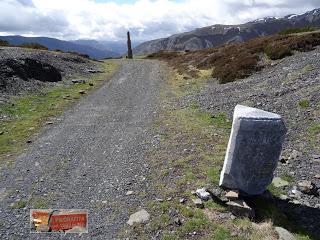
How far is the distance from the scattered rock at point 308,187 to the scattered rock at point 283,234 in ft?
8.43

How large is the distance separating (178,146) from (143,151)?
4.71 ft

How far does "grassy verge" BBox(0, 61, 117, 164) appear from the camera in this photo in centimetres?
1792

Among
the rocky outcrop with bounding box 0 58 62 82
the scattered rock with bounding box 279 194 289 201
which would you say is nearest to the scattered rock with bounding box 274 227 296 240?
the scattered rock with bounding box 279 194 289 201


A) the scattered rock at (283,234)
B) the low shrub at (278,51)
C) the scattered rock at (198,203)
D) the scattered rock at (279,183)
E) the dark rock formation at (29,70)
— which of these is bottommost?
the scattered rock at (283,234)

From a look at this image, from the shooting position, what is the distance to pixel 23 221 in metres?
10.6

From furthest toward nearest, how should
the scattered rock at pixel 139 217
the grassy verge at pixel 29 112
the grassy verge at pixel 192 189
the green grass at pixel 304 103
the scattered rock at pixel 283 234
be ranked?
the green grass at pixel 304 103 → the grassy verge at pixel 29 112 → the scattered rock at pixel 139 217 → the grassy verge at pixel 192 189 → the scattered rock at pixel 283 234

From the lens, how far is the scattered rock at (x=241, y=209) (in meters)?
10.4

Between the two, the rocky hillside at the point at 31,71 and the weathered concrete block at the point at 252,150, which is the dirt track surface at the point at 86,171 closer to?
the weathered concrete block at the point at 252,150

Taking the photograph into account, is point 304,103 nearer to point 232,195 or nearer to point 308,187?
point 308,187

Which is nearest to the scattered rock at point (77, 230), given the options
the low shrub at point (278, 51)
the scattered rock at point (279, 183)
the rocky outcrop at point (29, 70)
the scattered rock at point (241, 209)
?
the scattered rock at point (241, 209)

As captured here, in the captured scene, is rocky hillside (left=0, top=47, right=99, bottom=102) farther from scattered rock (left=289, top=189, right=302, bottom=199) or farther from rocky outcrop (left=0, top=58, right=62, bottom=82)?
scattered rock (left=289, top=189, right=302, bottom=199)

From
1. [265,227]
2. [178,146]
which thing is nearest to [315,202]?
[265,227]

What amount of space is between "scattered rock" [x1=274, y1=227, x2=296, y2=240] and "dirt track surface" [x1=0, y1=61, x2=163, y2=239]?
12.6 feet

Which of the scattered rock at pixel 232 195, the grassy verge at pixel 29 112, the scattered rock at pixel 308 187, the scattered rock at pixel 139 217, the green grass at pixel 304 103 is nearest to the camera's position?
the scattered rock at pixel 139 217
